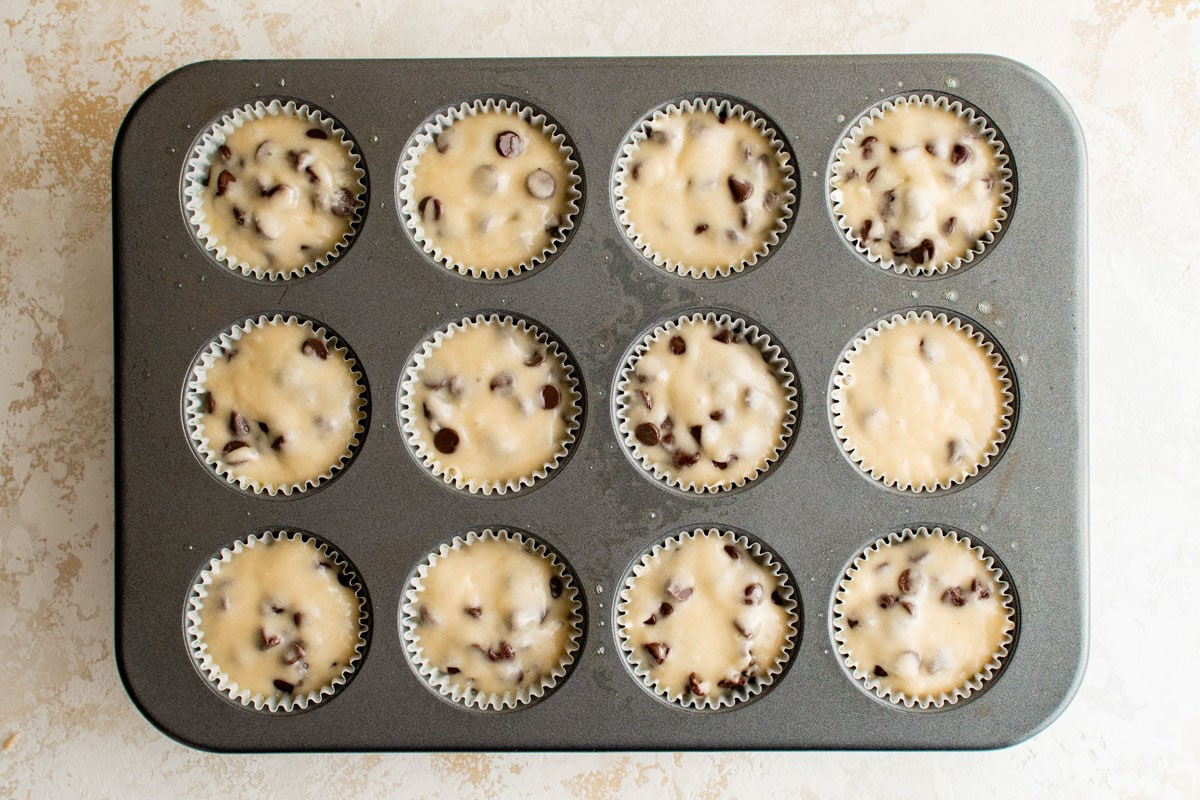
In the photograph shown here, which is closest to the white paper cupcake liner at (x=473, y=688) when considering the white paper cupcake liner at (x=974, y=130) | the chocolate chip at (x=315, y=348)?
the chocolate chip at (x=315, y=348)

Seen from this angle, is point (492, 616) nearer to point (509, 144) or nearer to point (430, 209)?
point (430, 209)

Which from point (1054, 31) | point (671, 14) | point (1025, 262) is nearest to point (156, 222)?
point (671, 14)

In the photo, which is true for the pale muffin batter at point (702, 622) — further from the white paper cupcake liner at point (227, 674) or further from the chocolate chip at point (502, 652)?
the white paper cupcake liner at point (227, 674)

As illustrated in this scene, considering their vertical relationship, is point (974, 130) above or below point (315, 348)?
above

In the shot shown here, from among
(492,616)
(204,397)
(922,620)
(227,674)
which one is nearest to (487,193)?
(204,397)

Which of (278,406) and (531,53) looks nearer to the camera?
(278,406)

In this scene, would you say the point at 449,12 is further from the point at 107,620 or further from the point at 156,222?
the point at 107,620

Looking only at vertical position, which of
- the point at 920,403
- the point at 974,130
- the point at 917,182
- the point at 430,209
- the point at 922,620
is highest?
the point at 974,130

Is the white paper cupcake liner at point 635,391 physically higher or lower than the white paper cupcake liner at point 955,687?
higher
